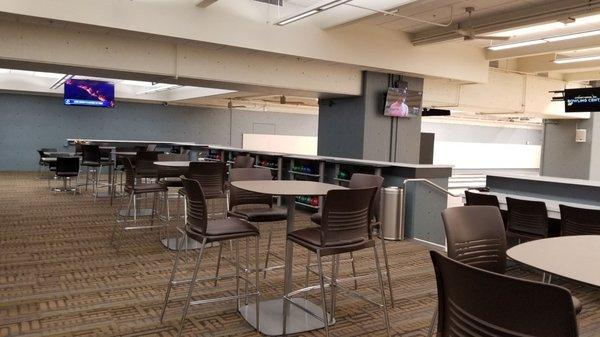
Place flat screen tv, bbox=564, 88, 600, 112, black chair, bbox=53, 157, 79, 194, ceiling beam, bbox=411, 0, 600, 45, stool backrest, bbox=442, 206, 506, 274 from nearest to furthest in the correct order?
1. stool backrest, bbox=442, 206, 506, 274
2. ceiling beam, bbox=411, 0, 600, 45
3. flat screen tv, bbox=564, 88, 600, 112
4. black chair, bbox=53, 157, 79, 194

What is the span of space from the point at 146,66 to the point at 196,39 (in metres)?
1.04

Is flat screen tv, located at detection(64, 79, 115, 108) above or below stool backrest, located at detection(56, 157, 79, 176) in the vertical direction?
above

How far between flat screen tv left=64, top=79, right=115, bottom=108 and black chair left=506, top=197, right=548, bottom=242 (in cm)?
1034

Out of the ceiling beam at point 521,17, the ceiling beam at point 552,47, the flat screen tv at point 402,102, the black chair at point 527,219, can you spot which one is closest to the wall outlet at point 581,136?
the ceiling beam at point 552,47

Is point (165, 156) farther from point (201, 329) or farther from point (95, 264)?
point (201, 329)

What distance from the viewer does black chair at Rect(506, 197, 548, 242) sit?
417cm

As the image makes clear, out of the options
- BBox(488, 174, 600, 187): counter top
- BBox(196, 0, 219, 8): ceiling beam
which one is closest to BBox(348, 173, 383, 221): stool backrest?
BBox(488, 174, 600, 187): counter top

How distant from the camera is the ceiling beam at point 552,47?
746cm

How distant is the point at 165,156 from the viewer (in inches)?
271

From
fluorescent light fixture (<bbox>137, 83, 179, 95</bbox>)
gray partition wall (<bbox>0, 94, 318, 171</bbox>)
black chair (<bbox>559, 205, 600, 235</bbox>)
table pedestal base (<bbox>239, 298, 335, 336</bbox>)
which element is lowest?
table pedestal base (<bbox>239, 298, 335, 336</bbox>)

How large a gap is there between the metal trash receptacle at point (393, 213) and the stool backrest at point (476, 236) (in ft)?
11.7

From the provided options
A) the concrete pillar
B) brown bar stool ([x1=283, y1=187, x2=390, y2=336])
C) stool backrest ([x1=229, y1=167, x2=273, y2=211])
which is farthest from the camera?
the concrete pillar

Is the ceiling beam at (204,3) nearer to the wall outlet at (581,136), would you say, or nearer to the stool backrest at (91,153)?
the stool backrest at (91,153)

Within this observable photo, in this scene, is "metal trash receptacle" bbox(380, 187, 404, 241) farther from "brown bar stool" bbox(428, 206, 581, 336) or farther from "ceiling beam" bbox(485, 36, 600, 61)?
"ceiling beam" bbox(485, 36, 600, 61)
